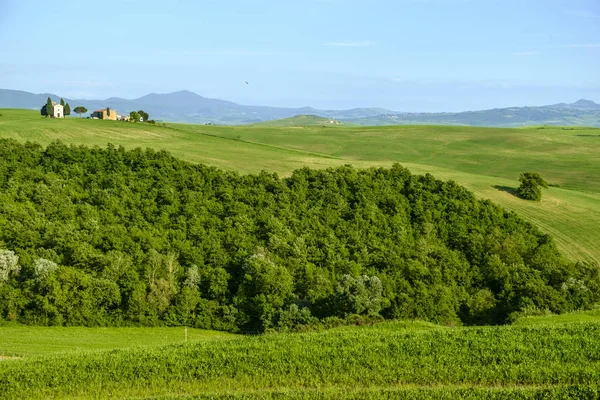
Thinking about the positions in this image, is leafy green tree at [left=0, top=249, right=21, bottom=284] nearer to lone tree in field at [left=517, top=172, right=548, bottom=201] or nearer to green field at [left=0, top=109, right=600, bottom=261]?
green field at [left=0, top=109, right=600, bottom=261]

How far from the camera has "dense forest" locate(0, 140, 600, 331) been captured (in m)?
38.9

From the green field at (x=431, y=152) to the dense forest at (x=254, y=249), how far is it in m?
7.17

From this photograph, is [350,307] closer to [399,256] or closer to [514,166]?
[399,256]

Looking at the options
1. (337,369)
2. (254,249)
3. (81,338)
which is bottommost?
(81,338)

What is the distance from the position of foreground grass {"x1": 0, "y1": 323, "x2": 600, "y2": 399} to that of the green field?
27.4m

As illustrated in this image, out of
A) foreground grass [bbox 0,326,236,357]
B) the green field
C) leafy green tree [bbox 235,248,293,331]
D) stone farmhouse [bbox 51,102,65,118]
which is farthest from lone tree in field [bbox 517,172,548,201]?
stone farmhouse [bbox 51,102,65,118]

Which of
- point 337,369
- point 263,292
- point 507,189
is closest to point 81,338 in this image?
point 263,292

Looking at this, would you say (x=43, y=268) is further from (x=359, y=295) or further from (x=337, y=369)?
(x=337, y=369)

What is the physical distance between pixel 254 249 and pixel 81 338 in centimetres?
1429

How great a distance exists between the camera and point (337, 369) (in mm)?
24562

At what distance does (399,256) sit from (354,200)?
1098 cm

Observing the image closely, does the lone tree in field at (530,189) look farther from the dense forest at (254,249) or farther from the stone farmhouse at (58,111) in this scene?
the stone farmhouse at (58,111)

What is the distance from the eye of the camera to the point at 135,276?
40.6m

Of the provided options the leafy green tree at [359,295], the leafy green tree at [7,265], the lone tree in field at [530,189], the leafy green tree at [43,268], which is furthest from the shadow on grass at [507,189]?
the leafy green tree at [7,265]
